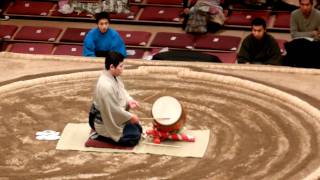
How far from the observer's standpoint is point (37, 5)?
7523 millimetres

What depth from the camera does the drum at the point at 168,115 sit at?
13.7ft

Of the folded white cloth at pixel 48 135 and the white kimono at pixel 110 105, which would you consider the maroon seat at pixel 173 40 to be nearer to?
the folded white cloth at pixel 48 135

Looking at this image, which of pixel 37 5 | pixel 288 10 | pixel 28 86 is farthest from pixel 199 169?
pixel 37 5

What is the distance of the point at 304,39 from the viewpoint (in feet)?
18.6

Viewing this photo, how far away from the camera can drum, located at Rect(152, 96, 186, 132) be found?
4.19 m

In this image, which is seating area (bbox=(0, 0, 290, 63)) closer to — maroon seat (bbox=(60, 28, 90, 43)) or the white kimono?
maroon seat (bbox=(60, 28, 90, 43))

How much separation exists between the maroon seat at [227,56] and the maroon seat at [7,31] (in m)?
2.02

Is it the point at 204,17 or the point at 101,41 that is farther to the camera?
the point at 204,17

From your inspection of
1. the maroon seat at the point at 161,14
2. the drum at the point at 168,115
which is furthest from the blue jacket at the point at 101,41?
the drum at the point at 168,115

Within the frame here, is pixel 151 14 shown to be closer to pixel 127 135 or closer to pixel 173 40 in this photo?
pixel 173 40

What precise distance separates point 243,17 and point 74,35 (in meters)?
1.64

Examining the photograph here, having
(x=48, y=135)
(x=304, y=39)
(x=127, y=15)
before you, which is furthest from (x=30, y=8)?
(x=48, y=135)

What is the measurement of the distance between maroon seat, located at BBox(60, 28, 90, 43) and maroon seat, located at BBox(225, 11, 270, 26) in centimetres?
139

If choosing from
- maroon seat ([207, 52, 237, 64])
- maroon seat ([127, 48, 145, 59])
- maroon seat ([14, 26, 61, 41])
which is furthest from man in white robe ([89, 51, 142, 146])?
maroon seat ([14, 26, 61, 41])
